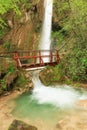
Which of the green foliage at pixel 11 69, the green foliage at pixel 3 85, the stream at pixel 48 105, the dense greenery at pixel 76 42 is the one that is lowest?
the stream at pixel 48 105

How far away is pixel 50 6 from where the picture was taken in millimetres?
22047

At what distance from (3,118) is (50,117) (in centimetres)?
220

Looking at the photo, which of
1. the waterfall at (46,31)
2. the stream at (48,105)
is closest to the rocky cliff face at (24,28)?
the waterfall at (46,31)

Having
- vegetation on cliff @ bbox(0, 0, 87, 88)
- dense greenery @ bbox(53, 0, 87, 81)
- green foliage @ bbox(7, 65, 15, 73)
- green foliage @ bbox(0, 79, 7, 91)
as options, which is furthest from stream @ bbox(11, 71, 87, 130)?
green foliage @ bbox(7, 65, 15, 73)

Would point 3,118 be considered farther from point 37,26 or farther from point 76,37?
point 37,26

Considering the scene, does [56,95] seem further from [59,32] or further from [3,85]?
[59,32]

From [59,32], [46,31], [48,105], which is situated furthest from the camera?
[46,31]

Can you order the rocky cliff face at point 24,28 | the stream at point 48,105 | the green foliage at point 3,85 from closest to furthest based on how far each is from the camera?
the stream at point 48,105
the green foliage at point 3,85
the rocky cliff face at point 24,28

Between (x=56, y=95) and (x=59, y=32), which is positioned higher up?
(x=59, y=32)

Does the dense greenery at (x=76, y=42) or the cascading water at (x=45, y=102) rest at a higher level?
the dense greenery at (x=76, y=42)

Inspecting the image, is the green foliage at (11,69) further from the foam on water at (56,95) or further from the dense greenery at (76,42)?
the dense greenery at (76,42)

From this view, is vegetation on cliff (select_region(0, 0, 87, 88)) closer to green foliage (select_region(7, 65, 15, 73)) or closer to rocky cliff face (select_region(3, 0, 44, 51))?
rocky cliff face (select_region(3, 0, 44, 51))

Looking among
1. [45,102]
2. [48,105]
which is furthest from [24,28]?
[48,105]

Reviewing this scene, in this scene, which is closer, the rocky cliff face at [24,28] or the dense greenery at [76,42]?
the dense greenery at [76,42]
